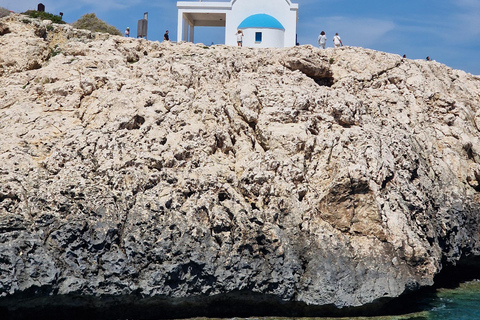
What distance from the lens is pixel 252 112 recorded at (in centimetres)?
1666

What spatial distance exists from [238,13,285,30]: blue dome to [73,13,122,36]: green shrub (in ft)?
19.3

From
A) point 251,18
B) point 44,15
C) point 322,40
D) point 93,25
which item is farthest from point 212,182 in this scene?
point 93,25

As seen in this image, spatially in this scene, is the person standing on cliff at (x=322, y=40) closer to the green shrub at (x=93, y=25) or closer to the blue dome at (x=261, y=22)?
the blue dome at (x=261, y=22)

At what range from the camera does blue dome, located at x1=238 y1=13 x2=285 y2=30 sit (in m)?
25.4

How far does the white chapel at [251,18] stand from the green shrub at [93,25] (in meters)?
3.36

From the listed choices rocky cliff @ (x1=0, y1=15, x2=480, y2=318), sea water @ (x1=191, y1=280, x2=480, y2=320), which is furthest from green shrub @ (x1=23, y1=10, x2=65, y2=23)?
sea water @ (x1=191, y1=280, x2=480, y2=320)

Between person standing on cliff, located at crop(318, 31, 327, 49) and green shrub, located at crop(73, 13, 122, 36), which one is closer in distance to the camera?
person standing on cliff, located at crop(318, 31, 327, 49)

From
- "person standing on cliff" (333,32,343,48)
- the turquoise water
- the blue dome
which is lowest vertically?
the turquoise water

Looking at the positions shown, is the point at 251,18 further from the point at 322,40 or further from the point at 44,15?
the point at 44,15

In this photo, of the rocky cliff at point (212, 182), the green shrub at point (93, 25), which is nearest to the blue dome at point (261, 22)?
the green shrub at point (93, 25)

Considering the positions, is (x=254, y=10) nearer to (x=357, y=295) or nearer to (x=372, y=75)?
(x=372, y=75)

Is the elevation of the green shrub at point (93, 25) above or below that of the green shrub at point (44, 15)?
above

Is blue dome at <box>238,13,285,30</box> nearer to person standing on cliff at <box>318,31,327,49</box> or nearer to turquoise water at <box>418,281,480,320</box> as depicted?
person standing on cliff at <box>318,31,327,49</box>

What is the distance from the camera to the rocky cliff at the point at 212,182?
13.4 meters
